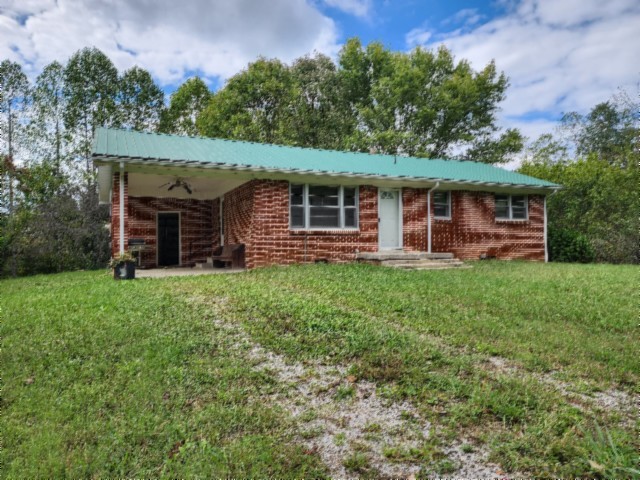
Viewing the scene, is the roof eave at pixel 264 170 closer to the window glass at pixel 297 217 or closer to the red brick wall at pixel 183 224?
the window glass at pixel 297 217

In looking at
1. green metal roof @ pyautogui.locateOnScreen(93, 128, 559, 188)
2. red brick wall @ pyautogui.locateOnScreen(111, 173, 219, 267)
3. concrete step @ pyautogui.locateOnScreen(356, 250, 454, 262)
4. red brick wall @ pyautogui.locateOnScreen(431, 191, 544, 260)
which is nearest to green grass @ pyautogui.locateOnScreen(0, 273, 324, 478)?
green metal roof @ pyautogui.locateOnScreen(93, 128, 559, 188)

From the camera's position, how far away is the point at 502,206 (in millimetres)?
16469

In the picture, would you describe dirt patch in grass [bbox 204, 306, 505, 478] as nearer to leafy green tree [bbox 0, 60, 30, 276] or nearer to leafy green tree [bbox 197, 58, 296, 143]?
leafy green tree [bbox 0, 60, 30, 276]

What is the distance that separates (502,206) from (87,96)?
2384 centimetres

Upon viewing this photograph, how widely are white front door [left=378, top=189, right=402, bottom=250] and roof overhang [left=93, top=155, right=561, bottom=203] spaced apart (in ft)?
1.38

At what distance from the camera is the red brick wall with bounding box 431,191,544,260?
15383mm

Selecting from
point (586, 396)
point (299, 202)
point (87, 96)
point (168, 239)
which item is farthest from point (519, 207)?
point (87, 96)

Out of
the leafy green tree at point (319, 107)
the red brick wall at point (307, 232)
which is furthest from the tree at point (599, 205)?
the leafy green tree at point (319, 107)

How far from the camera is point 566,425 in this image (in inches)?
118

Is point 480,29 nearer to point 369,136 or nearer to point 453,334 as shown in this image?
point 453,334

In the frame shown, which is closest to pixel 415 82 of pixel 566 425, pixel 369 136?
pixel 369 136

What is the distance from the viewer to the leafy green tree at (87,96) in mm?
23688

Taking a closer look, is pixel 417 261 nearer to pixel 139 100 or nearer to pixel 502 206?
pixel 502 206

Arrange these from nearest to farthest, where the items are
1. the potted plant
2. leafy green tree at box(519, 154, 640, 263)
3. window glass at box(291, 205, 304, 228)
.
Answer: the potted plant → window glass at box(291, 205, 304, 228) → leafy green tree at box(519, 154, 640, 263)
